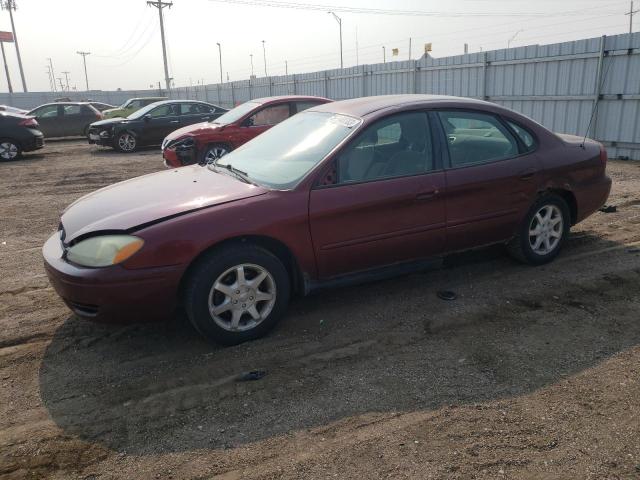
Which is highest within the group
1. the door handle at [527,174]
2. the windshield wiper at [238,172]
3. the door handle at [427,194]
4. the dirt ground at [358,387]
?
the windshield wiper at [238,172]

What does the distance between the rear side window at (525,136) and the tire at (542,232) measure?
48 cm

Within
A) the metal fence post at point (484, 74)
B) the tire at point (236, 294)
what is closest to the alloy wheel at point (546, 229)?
the tire at point (236, 294)

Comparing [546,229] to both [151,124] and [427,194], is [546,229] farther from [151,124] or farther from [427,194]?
[151,124]

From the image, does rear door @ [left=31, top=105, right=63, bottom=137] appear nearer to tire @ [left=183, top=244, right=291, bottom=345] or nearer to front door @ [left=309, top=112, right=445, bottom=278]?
front door @ [left=309, top=112, right=445, bottom=278]

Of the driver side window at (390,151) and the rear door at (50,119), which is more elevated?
the driver side window at (390,151)

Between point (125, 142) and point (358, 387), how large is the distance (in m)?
14.5

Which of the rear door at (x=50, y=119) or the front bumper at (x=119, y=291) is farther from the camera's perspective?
the rear door at (x=50, y=119)

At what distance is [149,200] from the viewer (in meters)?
3.64

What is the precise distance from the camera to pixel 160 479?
7.82ft

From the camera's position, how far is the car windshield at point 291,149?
380cm

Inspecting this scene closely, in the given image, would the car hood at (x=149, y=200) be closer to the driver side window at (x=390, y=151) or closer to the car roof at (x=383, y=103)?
the driver side window at (x=390, y=151)

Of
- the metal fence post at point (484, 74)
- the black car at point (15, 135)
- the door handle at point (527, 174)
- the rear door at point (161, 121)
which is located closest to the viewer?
the door handle at point (527, 174)

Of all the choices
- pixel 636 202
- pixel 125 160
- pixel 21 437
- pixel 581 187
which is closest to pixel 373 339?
pixel 21 437

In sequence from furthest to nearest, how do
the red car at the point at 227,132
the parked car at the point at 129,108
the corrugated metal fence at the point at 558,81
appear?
the parked car at the point at 129,108 → the corrugated metal fence at the point at 558,81 → the red car at the point at 227,132
